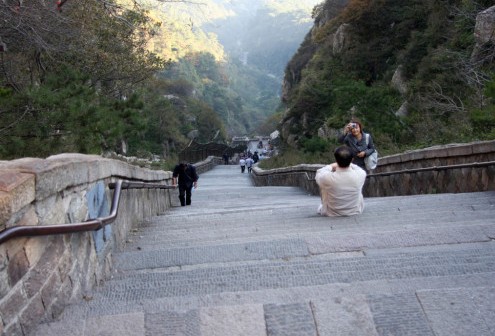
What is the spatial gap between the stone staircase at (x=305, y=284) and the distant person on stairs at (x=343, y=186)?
64 centimetres

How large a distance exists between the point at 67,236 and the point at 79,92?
680 cm

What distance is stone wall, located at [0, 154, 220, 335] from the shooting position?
215cm

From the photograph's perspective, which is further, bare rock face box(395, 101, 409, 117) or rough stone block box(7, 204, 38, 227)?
bare rock face box(395, 101, 409, 117)

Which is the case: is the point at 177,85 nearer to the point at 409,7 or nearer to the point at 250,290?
the point at 409,7

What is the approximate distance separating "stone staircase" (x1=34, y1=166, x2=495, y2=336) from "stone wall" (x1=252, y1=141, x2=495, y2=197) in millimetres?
2332

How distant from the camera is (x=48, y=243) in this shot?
2551 mm

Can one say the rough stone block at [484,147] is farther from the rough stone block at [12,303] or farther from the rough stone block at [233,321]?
the rough stone block at [12,303]

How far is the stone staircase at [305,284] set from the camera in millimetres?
2287

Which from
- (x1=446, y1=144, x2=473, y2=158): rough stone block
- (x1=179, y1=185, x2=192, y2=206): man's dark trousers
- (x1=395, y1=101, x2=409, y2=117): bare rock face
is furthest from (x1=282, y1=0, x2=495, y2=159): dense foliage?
(x1=179, y1=185, x2=192, y2=206): man's dark trousers

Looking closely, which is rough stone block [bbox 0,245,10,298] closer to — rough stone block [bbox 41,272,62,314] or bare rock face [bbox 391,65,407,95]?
rough stone block [bbox 41,272,62,314]

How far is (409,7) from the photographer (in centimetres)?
2614

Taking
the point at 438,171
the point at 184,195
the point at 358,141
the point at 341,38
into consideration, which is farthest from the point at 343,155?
the point at 341,38

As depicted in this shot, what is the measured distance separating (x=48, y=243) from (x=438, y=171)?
22.5ft

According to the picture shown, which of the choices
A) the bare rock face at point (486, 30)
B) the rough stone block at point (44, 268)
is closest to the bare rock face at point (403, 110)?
the bare rock face at point (486, 30)
